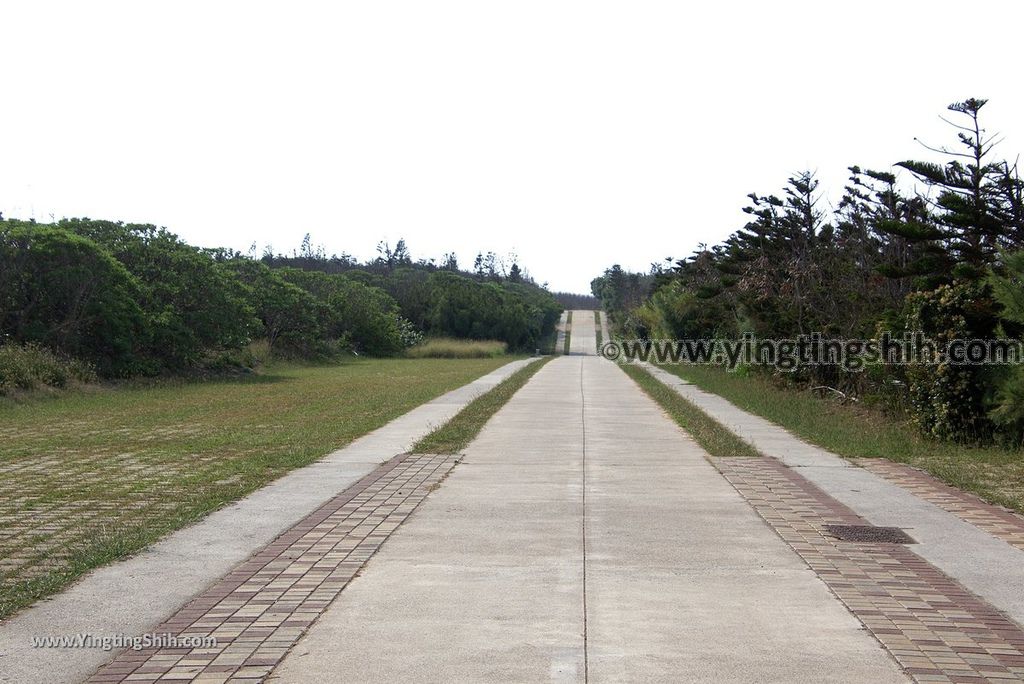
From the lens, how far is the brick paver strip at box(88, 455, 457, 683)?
4.92m

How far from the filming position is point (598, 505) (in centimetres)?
941

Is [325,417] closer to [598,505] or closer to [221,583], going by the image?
[598,505]

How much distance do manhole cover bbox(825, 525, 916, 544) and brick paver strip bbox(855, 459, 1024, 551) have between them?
0.73 metres

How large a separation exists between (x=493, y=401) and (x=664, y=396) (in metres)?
4.68

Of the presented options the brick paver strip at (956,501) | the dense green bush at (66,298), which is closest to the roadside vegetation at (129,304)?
the dense green bush at (66,298)

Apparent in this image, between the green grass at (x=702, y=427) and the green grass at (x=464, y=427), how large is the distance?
334 cm

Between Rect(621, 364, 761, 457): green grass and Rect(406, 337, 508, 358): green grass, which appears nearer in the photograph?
Rect(621, 364, 761, 457): green grass

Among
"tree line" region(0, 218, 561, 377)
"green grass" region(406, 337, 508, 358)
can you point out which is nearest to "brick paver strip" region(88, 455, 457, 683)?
"tree line" region(0, 218, 561, 377)

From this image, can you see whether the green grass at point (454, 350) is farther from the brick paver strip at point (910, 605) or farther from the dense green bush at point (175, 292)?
the brick paver strip at point (910, 605)

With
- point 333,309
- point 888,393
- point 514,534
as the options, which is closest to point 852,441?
point 888,393

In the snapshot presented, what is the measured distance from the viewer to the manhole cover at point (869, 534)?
7.89 meters

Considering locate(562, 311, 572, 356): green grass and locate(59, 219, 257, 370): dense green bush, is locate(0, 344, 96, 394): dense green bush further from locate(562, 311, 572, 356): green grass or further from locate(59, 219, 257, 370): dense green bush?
locate(562, 311, 572, 356): green grass

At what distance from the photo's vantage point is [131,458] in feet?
41.5

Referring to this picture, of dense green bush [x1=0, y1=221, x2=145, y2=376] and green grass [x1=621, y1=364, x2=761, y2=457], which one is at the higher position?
dense green bush [x1=0, y1=221, x2=145, y2=376]
